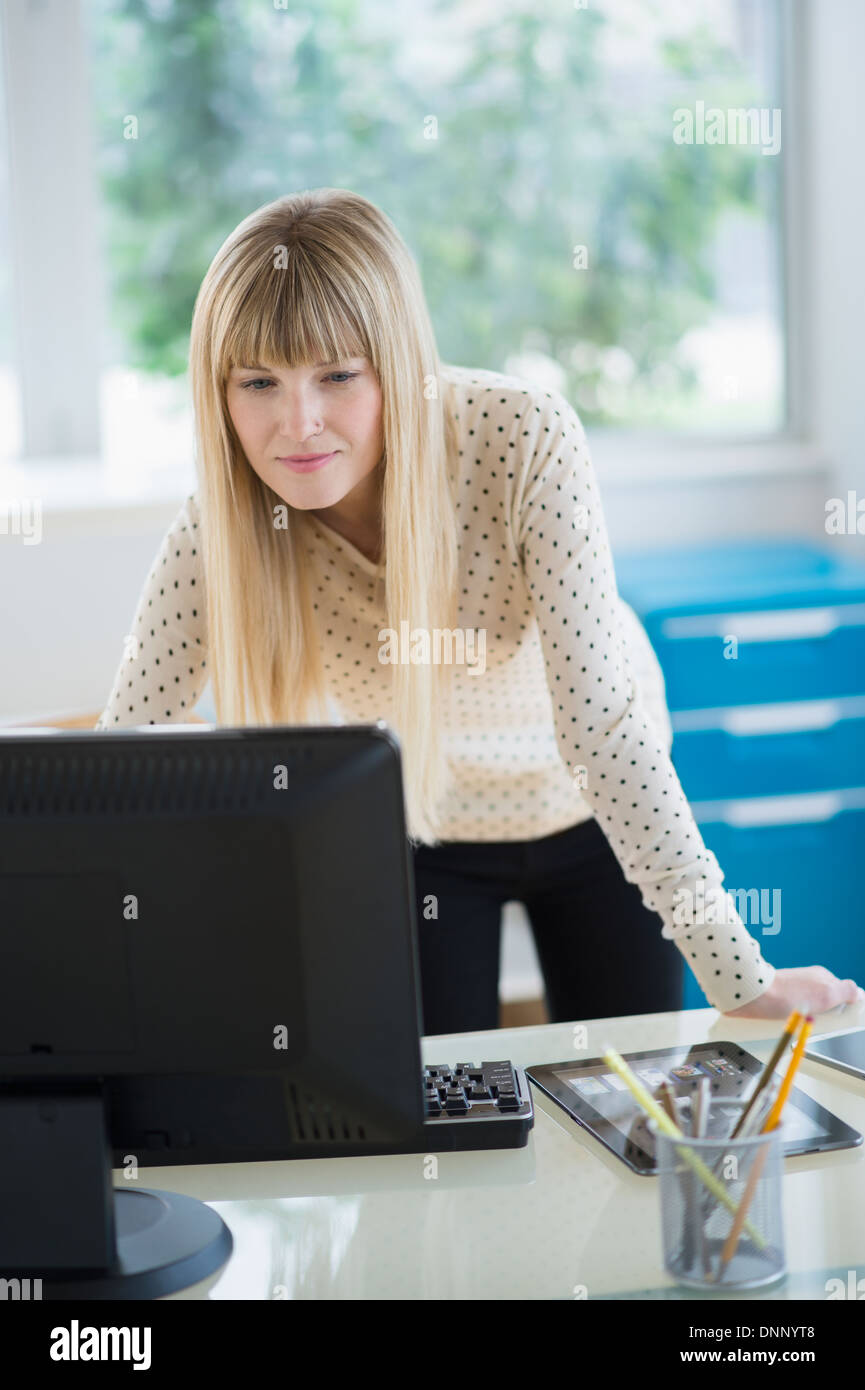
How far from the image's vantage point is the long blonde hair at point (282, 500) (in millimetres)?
1285

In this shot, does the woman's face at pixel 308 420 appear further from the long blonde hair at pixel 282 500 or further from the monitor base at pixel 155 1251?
the monitor base at pixel 155 1251

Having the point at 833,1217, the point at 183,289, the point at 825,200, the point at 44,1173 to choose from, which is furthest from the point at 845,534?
the point at 44,1173

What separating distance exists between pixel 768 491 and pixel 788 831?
894 mm

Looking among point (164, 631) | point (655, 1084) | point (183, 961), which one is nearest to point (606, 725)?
point (655, 1084)

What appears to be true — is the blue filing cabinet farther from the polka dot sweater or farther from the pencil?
the pencil

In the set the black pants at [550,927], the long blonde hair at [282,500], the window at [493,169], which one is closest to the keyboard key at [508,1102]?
the long blonde hair at [282,500]

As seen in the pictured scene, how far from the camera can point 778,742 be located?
2.44 metres

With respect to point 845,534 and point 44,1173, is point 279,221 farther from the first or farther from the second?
point 845,534

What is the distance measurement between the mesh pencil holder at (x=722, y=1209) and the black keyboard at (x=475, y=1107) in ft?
0.71

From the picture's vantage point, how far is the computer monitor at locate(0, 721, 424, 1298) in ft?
2.98

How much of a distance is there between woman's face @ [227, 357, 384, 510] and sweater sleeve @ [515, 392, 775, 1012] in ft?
0.54

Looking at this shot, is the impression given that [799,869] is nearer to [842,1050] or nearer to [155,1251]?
[842,1050]

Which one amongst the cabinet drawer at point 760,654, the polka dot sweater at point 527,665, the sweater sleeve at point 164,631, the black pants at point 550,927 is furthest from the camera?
the cabinet drawer at point 760,654

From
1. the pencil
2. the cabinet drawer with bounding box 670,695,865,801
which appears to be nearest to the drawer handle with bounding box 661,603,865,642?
the cabinet drawer with bounding box 670,695,865,801
